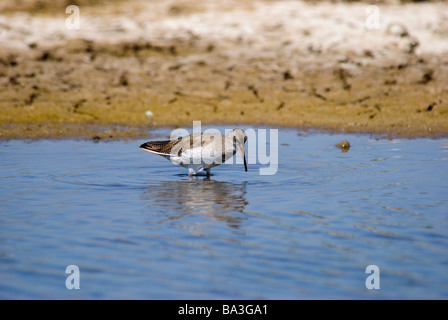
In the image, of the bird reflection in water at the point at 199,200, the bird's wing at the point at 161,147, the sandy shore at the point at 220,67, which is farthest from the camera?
the sandy shore at the point at 220,67

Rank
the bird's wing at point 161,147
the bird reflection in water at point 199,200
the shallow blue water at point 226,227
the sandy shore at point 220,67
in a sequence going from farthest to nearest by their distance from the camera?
1. the sandy shore at point 220,67
2. the bird's wing at point 161,147
3. the bird reflection in water at point 199,200
4. the shallow blue water at point 226,227

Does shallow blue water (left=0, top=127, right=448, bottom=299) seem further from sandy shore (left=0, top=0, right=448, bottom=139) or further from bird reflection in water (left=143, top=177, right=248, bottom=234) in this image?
sandy shore (left=0, top=0, right=448, bottom=139)

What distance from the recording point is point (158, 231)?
288 inches

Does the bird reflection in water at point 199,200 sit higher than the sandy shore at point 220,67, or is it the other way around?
→ the sandy shore at point 220,67

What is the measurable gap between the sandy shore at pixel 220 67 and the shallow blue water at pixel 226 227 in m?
3.55

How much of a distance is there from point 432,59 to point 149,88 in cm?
731

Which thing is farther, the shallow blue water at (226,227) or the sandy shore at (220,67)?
the sandy shore at (220,67)

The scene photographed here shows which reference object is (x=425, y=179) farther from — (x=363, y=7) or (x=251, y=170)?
(x=363, y=7)

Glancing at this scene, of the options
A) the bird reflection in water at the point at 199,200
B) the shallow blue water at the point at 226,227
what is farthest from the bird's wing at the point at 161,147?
the bird reflection in water at the point at 199,200

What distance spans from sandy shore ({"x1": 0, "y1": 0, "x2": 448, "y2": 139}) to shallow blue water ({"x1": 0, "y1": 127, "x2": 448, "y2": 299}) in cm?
355

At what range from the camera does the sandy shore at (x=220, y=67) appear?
15.4 meters

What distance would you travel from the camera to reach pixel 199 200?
8.88 metres

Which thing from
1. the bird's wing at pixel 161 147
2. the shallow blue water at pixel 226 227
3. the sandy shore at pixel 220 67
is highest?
the sandy shore at pixel 220 67

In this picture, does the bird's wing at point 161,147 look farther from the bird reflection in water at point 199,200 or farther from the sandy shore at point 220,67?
the sandy shore at point 220,67
